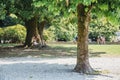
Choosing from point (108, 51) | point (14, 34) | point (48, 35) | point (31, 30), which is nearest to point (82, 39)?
point (108, 51)

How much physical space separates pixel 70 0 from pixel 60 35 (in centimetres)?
3283

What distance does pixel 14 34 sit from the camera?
39.8 metres

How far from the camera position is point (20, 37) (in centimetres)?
4031

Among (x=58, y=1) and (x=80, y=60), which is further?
(x=80, y=60)

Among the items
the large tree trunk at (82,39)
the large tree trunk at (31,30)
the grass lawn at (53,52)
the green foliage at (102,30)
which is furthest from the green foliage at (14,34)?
→ the large tree trunk at (82,39)

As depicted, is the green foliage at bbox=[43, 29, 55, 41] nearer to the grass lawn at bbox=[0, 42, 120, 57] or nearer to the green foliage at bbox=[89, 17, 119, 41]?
the green foliage at bbox=[89, 17, 119, 41]

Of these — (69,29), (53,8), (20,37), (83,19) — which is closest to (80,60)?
(83,19)

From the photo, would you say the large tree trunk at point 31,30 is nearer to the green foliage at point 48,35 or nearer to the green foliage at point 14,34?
the green foliage at point 14,34

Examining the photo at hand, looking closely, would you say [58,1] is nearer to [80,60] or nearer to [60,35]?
[80,60]

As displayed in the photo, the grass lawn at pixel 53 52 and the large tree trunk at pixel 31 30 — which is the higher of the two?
the large tree trunk at pixel 31 30

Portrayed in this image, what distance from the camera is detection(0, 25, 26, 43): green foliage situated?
39656 millimetres

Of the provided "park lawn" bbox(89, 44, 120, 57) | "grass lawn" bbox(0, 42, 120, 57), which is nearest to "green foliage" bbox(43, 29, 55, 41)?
"park lawn" bbox(89, 44, 120, 57)

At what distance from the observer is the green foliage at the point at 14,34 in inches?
1561

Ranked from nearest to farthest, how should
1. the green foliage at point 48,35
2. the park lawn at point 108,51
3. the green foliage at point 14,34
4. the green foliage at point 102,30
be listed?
the park lawn at point 108,51 < the green foliage at point 14,34 < the green foliage at point 48,35 < the green foliage at point 102,30
